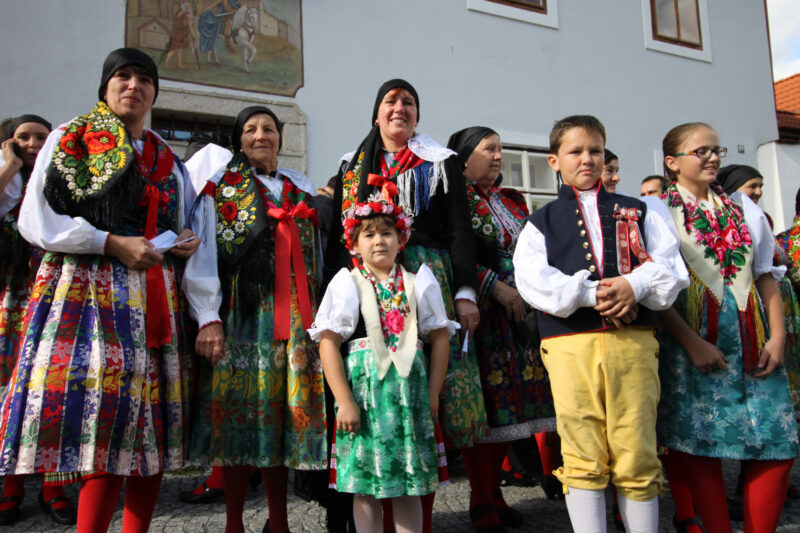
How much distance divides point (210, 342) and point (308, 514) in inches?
50.6

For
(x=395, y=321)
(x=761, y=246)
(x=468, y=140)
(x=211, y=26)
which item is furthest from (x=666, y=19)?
(x=395, y=321)

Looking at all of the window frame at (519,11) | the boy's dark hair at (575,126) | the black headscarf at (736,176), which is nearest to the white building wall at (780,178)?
the window frame at (519,11)

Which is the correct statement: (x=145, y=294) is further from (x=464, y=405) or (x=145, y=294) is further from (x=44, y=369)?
(x=464, y=405)

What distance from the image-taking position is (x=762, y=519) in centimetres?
256

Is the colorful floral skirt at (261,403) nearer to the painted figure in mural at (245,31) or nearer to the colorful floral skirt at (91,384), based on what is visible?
the colorful floral skirt at (91,384)

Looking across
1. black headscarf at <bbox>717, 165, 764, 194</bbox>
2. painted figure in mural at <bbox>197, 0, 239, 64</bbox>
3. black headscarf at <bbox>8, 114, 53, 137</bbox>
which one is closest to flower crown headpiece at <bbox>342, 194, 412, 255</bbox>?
black headscarf at <bbox>8, 114, 53, 137</bbox>

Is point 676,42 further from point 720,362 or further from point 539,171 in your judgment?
point 720,362

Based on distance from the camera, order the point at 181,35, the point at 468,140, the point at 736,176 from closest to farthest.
Result: the point at 468,140, the point at 736,176, the point at 181,35

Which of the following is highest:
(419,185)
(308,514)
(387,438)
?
(419,185)

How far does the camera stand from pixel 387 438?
2.41m

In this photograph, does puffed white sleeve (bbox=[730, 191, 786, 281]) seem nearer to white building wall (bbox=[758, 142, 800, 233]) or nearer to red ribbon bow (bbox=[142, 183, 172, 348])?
red ribbon bow (bbox=[142, 183, 172, 348])

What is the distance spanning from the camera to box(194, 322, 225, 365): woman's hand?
2635 millimetres

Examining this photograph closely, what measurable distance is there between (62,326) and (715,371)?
260cm

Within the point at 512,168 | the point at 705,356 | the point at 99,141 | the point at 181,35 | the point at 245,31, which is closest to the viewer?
the point at 99,141
